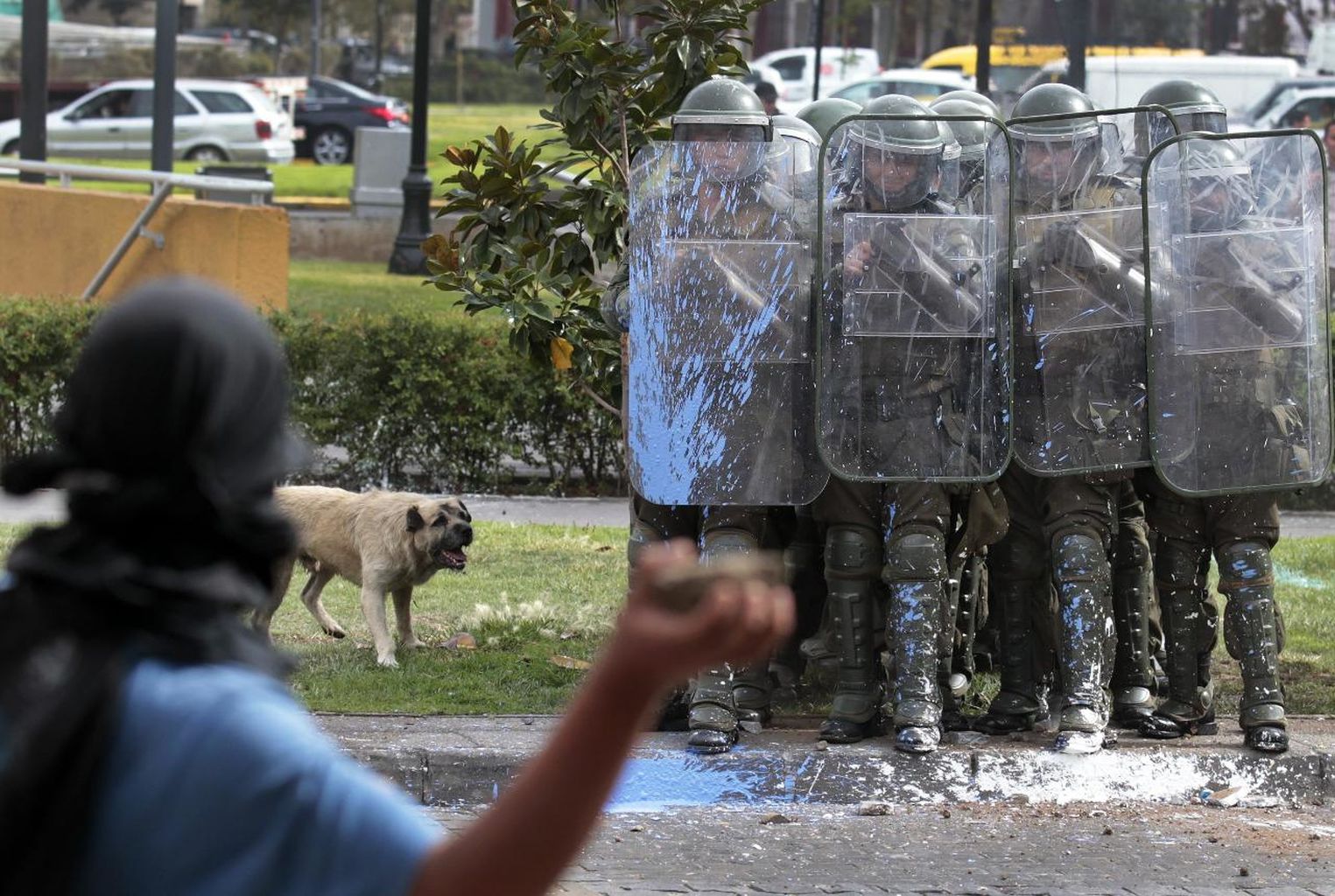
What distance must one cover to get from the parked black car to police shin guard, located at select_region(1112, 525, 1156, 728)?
3088 centimetres

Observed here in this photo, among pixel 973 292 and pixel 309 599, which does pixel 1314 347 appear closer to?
pixel 973 292

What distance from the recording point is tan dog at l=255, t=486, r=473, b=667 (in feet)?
23.5

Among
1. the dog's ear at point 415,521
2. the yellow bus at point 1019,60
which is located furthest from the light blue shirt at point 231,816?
the yellow bus at point 1019,60

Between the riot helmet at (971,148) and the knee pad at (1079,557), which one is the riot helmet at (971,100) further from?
the knee pad at (1079,557)

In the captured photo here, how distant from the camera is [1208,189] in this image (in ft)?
20.7

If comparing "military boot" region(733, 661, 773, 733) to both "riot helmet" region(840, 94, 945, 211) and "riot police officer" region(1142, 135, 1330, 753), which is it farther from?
"riot helmet" region(840, 94, 945, 211)

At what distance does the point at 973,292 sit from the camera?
6344 millimetres

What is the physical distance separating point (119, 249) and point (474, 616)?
6938mm

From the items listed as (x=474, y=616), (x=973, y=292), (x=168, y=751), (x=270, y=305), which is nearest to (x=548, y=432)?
(x=270, y=305)

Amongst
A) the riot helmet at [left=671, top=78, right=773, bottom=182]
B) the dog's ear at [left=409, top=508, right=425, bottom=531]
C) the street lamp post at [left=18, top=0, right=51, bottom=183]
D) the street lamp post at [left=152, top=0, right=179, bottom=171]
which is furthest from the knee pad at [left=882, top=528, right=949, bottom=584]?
the street lamp post at [left=18, top=0, right=51, bottom=183]

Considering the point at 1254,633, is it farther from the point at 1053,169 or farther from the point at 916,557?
the point at 1053,169

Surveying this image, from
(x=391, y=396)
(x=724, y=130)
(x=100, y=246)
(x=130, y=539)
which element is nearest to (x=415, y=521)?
(x=724, y=130)

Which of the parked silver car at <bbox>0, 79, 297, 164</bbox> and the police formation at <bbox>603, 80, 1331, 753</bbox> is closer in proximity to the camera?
the police formation at <bbox>603, 80, 1331, 753</bbox>

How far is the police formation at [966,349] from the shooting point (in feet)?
20.7
